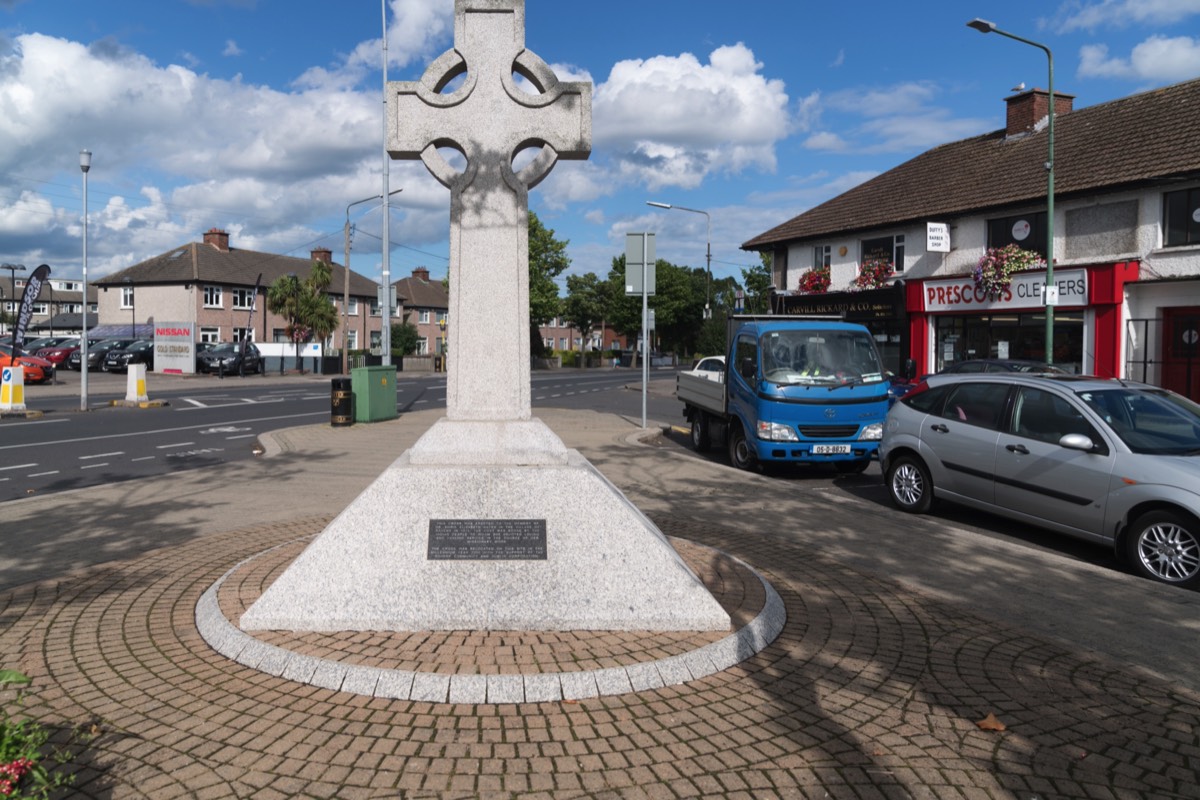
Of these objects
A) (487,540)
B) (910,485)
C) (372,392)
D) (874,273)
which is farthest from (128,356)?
(487,540)

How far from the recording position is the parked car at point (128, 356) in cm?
4409

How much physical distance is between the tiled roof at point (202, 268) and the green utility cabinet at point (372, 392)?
140 ft

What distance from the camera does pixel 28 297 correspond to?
2650cm

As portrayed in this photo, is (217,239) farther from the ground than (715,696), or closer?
farther from the ground

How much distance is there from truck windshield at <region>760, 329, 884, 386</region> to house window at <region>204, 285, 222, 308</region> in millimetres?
56387

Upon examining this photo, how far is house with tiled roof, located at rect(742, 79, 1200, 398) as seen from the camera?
1953 centimetres

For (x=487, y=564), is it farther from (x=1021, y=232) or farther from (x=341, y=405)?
(x=1021, y=232)

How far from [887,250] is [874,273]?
0.88 m

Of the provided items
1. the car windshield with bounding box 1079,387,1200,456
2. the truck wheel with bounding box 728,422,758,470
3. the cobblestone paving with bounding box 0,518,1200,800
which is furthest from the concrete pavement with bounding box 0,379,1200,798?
the truck wheel with bounding box 728,422,758,470

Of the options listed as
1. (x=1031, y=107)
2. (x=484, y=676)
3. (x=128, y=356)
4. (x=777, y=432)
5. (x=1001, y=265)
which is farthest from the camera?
(x=128, y=356)

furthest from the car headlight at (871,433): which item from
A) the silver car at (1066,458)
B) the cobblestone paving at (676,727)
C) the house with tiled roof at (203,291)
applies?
the house with tiled roof at (203,291)

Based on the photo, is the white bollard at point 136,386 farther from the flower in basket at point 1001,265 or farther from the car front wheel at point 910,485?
the flower in basket at point 1001,265

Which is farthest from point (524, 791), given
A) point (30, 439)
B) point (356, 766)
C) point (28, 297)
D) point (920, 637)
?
point (28, 297)

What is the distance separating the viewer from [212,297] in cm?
6012
